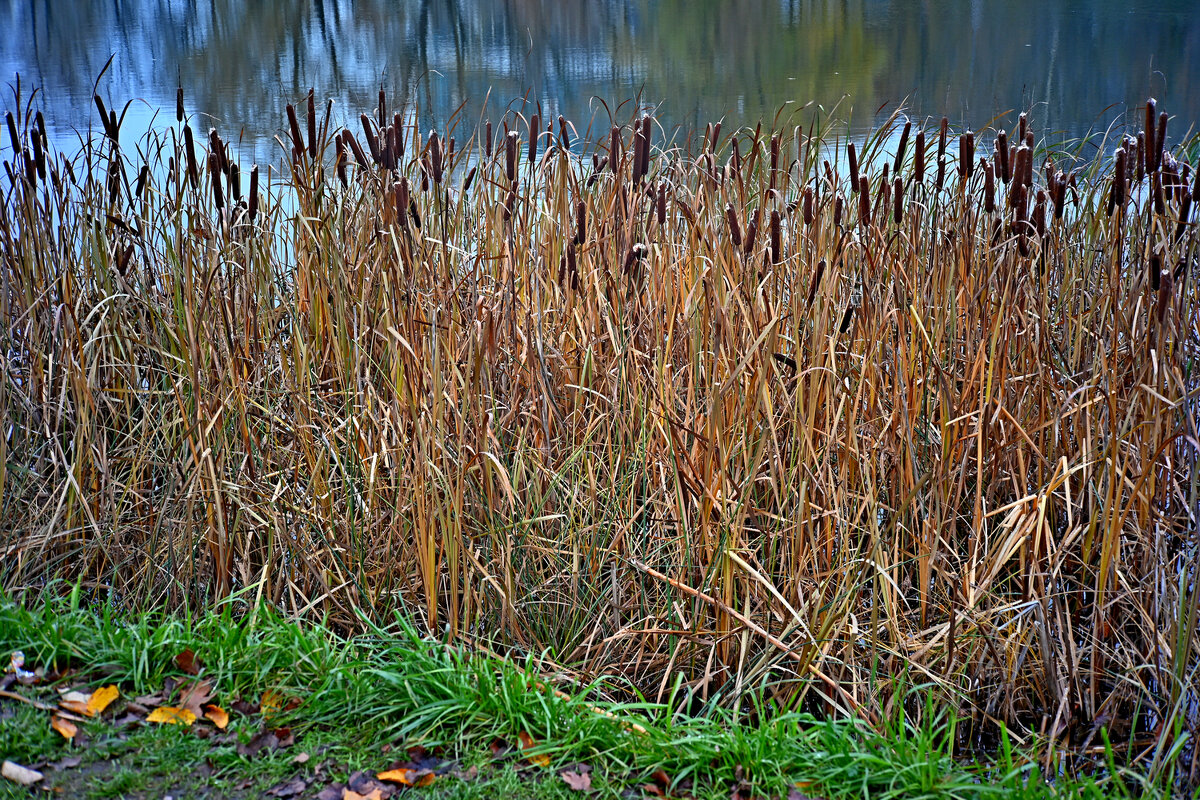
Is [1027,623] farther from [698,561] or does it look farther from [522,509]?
[522,509]

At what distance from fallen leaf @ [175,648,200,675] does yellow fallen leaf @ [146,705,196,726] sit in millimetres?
131

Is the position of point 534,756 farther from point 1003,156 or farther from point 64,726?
point 1003,156

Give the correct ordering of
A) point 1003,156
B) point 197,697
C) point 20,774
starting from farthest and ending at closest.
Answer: point 1003,156, point 197,697, point 20,774

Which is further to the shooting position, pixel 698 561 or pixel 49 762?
pixel 698 561

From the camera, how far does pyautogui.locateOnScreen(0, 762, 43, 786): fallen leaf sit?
175 cm

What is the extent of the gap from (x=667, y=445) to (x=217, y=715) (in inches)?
47.3

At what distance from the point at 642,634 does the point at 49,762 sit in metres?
1.27

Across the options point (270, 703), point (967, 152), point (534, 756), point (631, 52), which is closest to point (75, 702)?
point (270, 703)

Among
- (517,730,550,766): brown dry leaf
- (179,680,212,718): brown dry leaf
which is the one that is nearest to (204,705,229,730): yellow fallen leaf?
(179,680,212,718): brown dry leaf

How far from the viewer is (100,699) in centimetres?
197

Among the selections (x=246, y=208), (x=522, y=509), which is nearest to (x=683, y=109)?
(x=246, y=208)

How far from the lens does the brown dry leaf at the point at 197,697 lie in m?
1.97

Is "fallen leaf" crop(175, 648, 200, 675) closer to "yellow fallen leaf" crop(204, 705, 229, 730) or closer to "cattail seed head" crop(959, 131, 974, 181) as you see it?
"yellow fallen leaf" crop(204, 705, 229, 730)

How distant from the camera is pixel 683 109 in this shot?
11430mm
